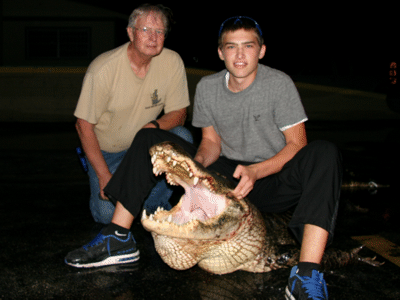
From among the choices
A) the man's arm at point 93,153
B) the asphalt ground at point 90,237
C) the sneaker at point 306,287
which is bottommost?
the asphalt ground at point 90,237

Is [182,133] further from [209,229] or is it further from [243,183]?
[209,229]

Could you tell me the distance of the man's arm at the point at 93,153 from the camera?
2779 millimetres

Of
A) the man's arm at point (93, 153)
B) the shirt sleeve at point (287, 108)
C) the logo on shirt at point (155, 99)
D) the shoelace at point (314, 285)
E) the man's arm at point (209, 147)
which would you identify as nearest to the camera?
the shoelace at point (314, 285)

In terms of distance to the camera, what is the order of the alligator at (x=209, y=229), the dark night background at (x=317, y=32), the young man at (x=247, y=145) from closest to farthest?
the alligator at (x=209, y=229) < the young man at (x=247, y=145) < the dark night background at (x=317, y=32)

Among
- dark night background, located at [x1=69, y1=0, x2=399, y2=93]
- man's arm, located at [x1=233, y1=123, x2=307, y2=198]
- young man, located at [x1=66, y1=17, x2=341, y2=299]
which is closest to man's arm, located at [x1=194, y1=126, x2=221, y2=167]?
young man, located at [x1=66, y1=17, x2=341, y2=299]

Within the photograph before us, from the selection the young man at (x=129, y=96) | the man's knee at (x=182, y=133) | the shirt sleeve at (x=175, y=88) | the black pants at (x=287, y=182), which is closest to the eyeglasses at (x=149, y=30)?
the young man at (x=129, y=96)

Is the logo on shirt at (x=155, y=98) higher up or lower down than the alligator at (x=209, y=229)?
higher up

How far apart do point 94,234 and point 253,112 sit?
4.59ft

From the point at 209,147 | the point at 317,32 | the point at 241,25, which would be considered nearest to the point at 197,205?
the point at 209,147

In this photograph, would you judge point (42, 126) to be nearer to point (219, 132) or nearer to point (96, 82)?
point (96, 82)

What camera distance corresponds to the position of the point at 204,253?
2.17 metres

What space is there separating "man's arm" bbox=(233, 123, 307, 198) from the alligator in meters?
0.09

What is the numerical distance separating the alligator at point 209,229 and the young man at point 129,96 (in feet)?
2.50

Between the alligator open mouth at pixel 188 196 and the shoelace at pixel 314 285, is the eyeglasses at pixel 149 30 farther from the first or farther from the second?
the shoelace at pixel 314 285
